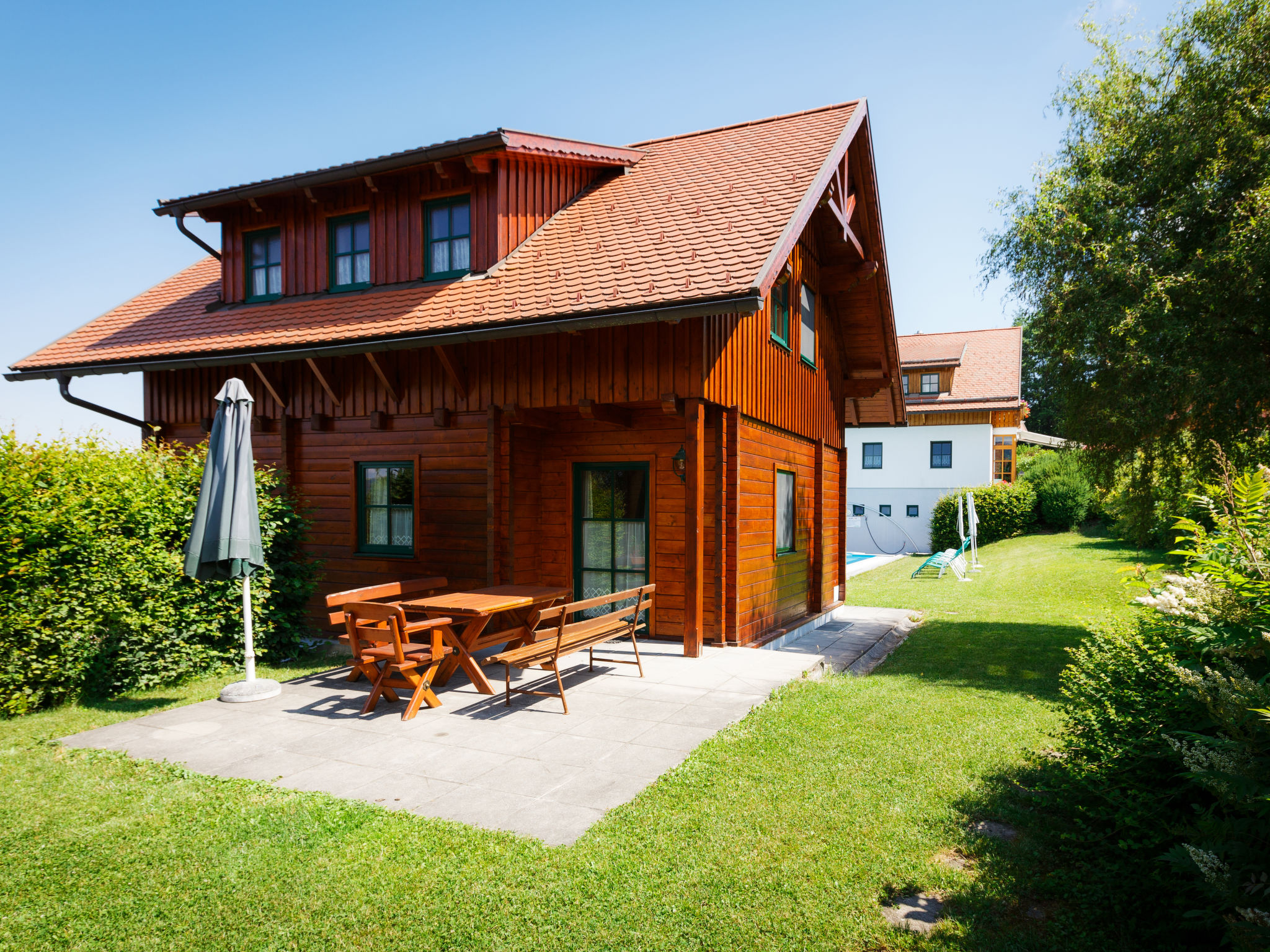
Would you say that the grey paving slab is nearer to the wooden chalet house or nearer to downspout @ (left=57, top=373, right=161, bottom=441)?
the wooden chalet house

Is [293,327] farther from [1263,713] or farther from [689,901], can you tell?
[1263,713]

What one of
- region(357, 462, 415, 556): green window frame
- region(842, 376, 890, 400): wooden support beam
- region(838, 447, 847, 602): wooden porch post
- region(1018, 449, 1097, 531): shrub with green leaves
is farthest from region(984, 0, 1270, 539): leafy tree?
region(1018, 449, 1097, 531): shrub with green leaves

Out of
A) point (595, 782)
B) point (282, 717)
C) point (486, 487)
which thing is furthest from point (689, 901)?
point (486, 487)

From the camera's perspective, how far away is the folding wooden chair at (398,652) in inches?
253

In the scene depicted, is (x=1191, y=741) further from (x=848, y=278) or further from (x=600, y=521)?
(x=848, y=278)

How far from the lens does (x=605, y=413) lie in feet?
30.1

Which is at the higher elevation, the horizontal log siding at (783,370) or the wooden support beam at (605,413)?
the horizontal log siding at (783,370)

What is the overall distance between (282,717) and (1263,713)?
6569 mm

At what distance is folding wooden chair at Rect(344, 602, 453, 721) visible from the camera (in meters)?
6.43

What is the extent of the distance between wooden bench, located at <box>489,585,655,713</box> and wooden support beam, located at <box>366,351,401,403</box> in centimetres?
392

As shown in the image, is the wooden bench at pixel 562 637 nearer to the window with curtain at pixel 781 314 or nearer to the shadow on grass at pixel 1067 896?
the shadow on grass at pixel 1067 896

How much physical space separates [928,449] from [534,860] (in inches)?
1160

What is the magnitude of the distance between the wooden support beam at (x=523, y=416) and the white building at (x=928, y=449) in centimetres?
2140

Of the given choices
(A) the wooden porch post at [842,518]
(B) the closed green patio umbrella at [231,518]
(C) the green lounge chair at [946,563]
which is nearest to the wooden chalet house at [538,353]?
(B) the closed green patio umbrella at [231,518]
